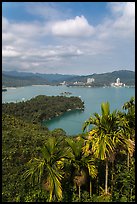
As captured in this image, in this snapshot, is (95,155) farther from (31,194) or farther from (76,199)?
(31,194)

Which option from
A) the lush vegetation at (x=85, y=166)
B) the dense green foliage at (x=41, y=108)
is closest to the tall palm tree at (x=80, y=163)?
the lush vegetation at (x=85, y=166)

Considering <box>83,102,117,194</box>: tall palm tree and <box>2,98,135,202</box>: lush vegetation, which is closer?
<box>2,98,135,202</box>: lush vegetation

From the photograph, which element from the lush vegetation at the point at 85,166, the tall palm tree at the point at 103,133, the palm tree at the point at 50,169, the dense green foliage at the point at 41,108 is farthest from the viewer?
the dense green foliage at the point at 41,108

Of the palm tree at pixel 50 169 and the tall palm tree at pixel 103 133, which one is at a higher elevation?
the tall palm tree at pixel 103 133

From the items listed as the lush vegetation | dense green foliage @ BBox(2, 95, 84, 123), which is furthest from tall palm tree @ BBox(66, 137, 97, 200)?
dense green foliage @ BBox(2, 95, 84, 123)

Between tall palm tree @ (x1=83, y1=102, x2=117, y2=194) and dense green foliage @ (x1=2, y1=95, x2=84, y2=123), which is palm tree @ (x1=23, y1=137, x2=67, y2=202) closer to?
tall palm tree @ (x1=83, y1=102, x2=117, y2=194)

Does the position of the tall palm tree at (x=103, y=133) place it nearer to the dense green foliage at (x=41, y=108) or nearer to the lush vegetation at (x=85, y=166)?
the lush vegetation at (x=85, y=166)

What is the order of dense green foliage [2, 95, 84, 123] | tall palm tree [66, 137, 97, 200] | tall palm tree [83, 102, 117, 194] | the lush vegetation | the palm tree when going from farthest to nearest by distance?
dense green foliage [2, 95, 84, 123], tall palm tree [66, 137, 97, 200], tall palm tree [83, 102, 117, 194], the lush vegetation, the palm tree
